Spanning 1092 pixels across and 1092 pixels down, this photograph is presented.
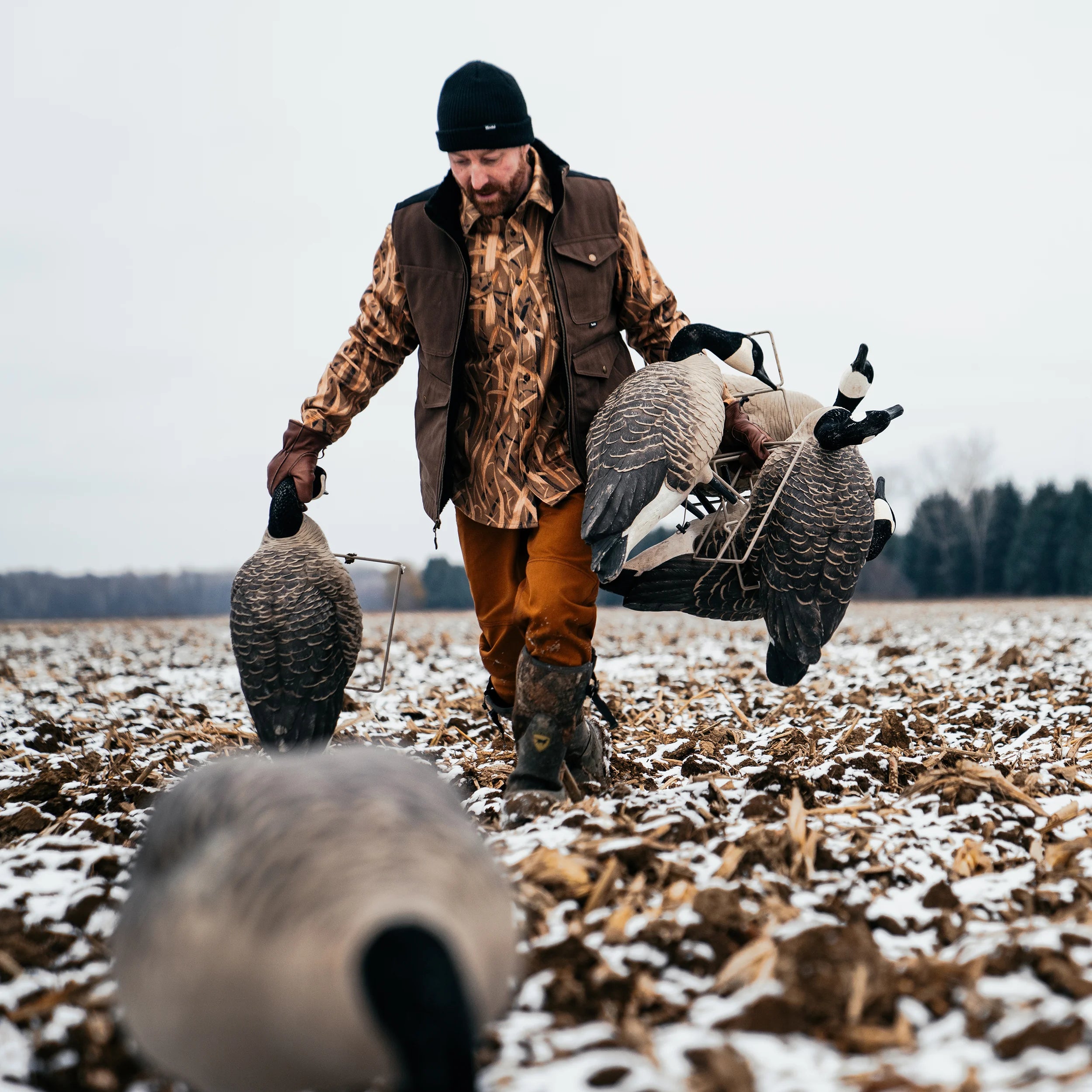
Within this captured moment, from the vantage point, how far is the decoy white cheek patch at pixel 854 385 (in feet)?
11.8

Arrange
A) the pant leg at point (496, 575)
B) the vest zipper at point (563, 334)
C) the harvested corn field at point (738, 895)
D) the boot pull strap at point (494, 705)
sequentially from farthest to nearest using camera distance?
1. the boot pull strap at point (494, 705)
2. the pant leg at point (496, 575)
3. the vest zipper at point (563, 334)
4. the harvested corn field at point (738, 895)

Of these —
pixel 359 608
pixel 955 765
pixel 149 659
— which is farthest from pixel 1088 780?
pixel 149 659

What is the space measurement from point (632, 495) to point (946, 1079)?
186cm

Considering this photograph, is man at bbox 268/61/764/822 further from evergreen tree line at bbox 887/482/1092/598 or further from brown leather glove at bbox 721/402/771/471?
evergreen tree line at bbox 887/482/1092/598

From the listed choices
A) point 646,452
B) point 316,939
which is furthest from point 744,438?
point 316,939

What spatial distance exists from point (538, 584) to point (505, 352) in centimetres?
97

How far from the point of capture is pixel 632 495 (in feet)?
10.2

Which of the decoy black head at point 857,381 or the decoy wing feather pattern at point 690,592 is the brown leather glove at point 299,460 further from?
the decoy black head at point 857,381

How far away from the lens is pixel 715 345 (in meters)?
3.68

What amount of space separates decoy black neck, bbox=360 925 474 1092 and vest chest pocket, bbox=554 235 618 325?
2.82 metres

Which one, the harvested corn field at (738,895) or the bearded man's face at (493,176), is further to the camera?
the bearded man's face at (493,176)

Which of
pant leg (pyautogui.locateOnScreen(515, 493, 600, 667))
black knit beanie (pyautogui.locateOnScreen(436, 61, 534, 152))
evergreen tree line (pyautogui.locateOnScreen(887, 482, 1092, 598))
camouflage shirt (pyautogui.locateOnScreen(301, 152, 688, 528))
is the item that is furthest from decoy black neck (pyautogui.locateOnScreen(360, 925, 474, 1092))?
evergreen tree line (pyautogui.locateOnScreen(887, 482, 1092, 598))

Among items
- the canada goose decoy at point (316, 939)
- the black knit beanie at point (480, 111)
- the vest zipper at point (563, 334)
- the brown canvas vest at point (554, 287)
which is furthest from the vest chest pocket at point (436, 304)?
the canada goose decoy at point (316, 939)

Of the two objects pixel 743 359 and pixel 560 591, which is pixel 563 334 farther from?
pixel 560 591
